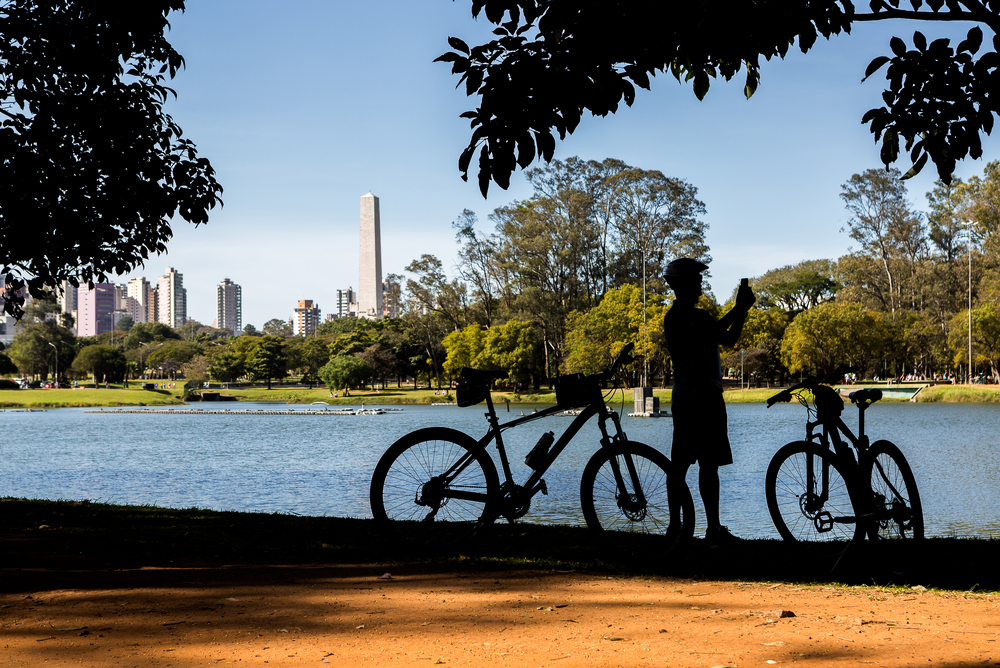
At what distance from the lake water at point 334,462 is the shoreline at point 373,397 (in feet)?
14.3

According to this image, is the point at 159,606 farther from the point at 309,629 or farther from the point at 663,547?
the point at 663,547

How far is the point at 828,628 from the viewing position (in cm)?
345

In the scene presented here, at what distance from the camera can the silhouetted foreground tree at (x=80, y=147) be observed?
818 centimetres

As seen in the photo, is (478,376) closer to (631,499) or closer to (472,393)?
(472,393)

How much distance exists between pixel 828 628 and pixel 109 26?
849 cm

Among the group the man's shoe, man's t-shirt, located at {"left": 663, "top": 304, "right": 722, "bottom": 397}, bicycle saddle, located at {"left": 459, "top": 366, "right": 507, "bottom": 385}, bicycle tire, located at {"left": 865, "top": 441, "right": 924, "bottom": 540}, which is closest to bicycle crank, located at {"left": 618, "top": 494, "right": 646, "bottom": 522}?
the man's shoe

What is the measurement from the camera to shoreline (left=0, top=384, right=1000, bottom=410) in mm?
51156

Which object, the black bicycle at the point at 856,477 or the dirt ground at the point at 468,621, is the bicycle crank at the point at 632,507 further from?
the black bicycle at the point at 856,477

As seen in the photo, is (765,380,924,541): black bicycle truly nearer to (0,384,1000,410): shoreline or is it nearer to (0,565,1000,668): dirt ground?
(0,565,1000,668): dirt ground

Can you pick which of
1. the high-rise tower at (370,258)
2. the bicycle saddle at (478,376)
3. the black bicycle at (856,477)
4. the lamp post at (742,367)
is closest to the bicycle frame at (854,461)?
the black bicycle at (856,477)

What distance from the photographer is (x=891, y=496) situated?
17.4 ft

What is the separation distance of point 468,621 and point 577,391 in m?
1.94

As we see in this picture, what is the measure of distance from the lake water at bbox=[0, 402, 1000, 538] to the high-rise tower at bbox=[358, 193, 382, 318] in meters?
44.3

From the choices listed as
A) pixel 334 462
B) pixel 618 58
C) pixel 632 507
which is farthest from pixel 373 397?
pixel 618 58
